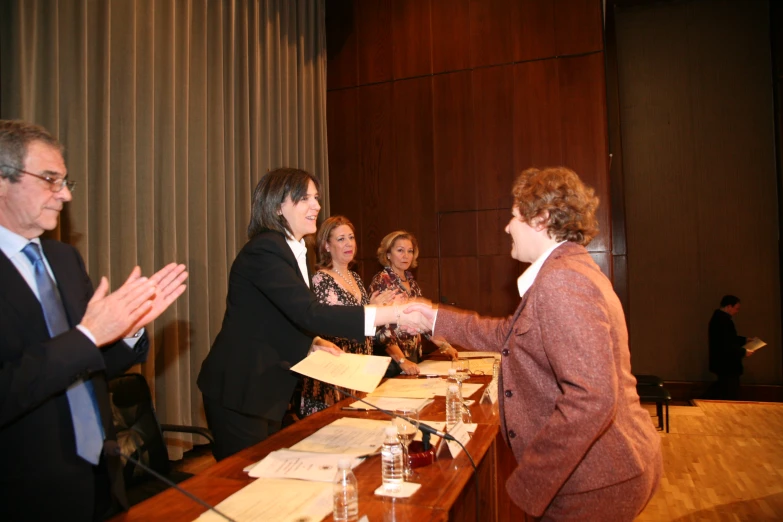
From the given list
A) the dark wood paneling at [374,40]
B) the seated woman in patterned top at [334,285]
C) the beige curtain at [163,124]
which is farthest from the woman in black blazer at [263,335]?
the dark wood paneling at [374,40]

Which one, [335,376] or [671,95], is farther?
[671,95]

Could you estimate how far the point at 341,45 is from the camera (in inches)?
243

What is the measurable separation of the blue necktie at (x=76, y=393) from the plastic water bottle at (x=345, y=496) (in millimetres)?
667

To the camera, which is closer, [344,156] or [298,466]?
[298,466]

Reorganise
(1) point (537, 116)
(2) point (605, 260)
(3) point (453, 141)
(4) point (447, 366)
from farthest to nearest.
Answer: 1. (3) point (453, 141)
2. (1) point (537, 116)
3. (2) point (605, 260)
4. (4) point (447, 366)

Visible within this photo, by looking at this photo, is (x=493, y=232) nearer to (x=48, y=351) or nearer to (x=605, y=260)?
(x=605, y=260)

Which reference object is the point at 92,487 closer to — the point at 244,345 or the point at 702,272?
the point at 244,345

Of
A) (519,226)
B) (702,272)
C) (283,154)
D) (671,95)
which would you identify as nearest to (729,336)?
(702,272)

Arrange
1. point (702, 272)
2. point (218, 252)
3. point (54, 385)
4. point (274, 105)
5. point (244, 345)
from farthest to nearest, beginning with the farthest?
point (702, 272) → point (274, 105) → point (218, 252) → point (244, 345) → point (54, 385)

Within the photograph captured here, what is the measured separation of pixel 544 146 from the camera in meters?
5.26

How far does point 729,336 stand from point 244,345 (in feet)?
23.7

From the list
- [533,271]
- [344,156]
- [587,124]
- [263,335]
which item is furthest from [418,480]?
[344,156]

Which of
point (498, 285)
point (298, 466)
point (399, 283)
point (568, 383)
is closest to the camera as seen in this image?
point (568, 383)

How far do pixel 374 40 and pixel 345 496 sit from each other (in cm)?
566
